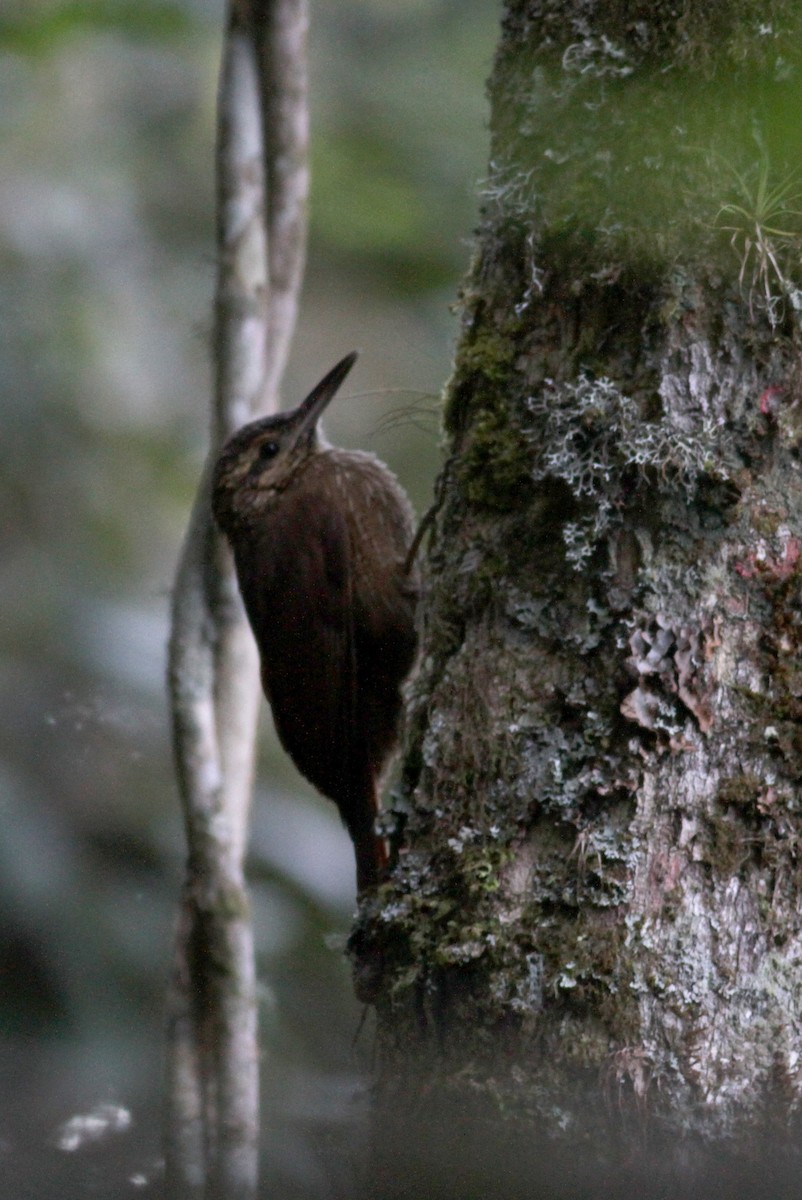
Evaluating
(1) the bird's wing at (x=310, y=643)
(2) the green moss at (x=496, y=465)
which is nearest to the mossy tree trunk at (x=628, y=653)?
(2) the green moss at (x=496, y=465)

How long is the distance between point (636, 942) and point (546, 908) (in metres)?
0.13

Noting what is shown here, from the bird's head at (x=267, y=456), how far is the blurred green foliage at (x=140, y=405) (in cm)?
Answer: 27

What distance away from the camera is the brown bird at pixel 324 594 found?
117 inches

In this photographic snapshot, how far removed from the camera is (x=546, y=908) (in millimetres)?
1683

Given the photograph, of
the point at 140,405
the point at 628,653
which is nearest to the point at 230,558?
the point at 140,405

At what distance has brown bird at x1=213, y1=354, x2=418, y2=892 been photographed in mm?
2969

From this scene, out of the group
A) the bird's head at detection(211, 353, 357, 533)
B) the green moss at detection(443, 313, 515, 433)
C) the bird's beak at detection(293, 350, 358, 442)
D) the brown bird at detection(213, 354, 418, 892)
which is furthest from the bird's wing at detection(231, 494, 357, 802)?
the green moss at detection(443, 313, 515, 433)

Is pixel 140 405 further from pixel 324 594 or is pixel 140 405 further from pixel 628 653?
pixel 628 653

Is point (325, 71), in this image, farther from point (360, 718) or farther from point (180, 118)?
point (360, 718)

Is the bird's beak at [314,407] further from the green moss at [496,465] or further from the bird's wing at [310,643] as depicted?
the green moss at [496,465]

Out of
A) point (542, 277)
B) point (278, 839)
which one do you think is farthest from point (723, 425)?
point (278, 839)

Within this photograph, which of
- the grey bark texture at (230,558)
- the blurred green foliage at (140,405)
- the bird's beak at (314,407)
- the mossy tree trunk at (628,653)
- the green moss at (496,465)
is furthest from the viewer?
the bird's beak at (314,407)

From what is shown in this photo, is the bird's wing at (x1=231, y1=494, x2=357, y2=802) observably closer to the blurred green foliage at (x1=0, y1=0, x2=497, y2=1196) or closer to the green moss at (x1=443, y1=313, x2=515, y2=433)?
the blurred green foliage at (x1=0, y1=0, x2=497, y2=1196)

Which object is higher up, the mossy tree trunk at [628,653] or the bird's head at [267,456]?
the bird's head at [267,456]
